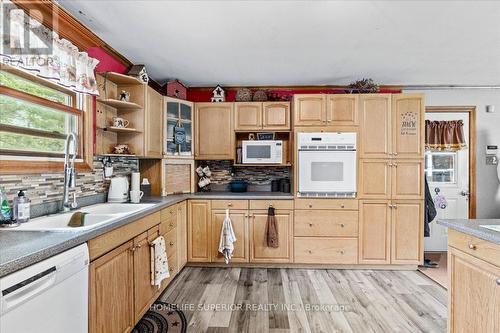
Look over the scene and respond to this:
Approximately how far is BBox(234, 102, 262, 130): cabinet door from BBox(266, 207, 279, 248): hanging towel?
111 centimetres

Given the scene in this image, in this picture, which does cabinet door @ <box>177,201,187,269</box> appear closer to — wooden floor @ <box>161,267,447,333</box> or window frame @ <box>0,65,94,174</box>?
wooden floor @ <box>161,267,447,333</box>

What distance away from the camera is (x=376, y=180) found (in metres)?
3.21

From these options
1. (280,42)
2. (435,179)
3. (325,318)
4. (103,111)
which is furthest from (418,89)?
(103,111)

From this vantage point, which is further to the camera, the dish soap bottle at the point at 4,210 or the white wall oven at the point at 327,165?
the white wall oven at the point at 327,165

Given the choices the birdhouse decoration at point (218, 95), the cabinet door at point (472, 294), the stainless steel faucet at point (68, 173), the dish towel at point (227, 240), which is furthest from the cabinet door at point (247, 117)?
the cabinet door at point (472, 294)

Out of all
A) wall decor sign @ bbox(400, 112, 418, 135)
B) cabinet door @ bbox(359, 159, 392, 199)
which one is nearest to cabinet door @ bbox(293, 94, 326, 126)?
cabinet door @ bbox(359, 159, 392, 199)

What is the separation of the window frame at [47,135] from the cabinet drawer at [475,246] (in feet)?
8.83

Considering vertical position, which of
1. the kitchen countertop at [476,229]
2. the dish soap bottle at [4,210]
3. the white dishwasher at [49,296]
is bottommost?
the white dishwasher at [49,296]

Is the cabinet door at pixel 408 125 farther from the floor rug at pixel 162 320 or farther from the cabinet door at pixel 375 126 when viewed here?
the floor rug at pixel 162 320

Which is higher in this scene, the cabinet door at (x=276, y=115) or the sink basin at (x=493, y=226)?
the cabinet door at (x=276, y=115)

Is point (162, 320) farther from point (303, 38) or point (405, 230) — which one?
point (405, 230)

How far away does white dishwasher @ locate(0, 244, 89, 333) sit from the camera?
0.96 metres

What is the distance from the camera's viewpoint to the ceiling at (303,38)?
76.2 inches

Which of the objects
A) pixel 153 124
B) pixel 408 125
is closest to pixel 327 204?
pixel 408 125
